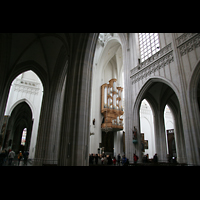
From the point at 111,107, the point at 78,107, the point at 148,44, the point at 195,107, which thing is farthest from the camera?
the point at 111,107

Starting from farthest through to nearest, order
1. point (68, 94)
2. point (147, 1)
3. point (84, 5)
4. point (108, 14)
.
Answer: point (68, 94)
point (108, 14)
point (84, 5)
point (147, 1)

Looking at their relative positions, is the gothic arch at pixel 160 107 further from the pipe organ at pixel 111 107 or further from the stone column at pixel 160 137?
the pipe organ at pixel 111 107

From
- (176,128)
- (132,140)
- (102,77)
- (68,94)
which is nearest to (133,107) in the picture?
(132,140)

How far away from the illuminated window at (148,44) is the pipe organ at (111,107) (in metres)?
7.06

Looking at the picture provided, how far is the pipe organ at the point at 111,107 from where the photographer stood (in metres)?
18.8

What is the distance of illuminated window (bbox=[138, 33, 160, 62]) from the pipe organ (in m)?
7.06

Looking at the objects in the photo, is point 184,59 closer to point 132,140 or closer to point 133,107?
point 133,107

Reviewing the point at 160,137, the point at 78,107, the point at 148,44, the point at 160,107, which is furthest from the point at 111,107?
the point at 78,107

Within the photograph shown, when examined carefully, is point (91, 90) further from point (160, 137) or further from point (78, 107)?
point (160, 137)

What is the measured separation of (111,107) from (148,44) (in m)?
8.79

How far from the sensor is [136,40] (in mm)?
14867

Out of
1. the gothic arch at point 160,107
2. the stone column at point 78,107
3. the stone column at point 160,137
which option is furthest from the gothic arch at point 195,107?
the stone column at point 160,137

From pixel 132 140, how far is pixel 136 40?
9.27m

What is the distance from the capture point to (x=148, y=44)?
1374cm
